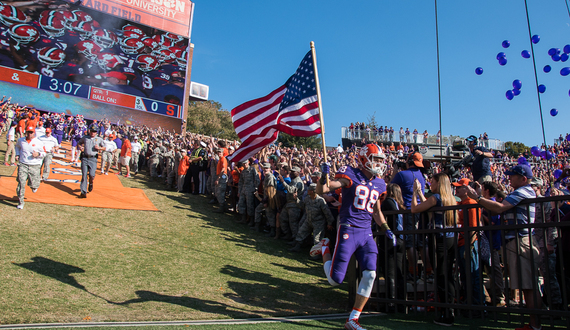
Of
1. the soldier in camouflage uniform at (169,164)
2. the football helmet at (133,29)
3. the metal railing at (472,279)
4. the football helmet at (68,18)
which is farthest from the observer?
the football helmet at (133,29)

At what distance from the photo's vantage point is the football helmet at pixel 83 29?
3805 cm

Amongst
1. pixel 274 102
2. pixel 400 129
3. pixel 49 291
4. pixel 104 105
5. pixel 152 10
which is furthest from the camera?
pixel 152 10

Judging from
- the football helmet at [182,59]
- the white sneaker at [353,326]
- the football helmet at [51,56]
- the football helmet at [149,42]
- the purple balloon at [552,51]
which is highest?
the football helmet at [149,42]

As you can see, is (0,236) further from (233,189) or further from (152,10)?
(152,10)

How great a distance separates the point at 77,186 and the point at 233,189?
17.9 feet

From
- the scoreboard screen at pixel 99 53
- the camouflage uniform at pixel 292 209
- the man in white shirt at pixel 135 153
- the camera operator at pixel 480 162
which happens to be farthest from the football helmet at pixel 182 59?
the camera operator at pixel 480 162

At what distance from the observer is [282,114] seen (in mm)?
6797

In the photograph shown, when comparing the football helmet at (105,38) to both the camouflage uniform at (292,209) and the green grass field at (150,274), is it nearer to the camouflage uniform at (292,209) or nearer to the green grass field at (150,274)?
the green grass field at (150,274)

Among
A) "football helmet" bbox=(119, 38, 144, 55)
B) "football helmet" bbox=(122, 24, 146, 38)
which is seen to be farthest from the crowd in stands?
"football helmet" bbox=(122, 24, 146, 38)

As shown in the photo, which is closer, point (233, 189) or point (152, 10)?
point (233, 189)

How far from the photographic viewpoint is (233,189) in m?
13.1

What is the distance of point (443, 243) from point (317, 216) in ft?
15.4

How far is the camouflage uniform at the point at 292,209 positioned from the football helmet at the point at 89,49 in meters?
36.3

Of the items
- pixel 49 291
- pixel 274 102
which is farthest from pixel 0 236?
pixel 274 102
